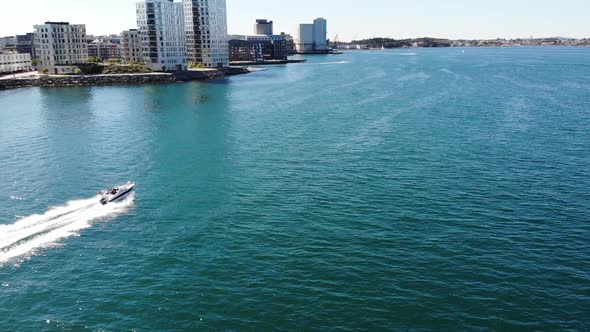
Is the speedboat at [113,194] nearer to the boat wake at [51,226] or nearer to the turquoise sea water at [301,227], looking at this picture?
the boat wake at [51,226]

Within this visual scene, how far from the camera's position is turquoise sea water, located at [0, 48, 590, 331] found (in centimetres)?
3600

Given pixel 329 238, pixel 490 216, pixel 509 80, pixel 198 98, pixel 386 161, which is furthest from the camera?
pixel 509 80

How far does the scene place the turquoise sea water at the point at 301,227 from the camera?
118ft

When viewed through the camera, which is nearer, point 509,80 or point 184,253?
point 184,253

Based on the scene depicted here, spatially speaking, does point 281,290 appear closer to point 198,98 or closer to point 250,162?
point 250,162

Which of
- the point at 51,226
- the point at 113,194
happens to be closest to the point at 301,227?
the point at 113,194

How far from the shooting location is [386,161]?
246 feet

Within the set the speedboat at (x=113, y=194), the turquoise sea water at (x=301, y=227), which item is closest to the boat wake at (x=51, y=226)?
the turquoise sea water at (x=301, y=227)

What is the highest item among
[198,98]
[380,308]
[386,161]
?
[198,98]

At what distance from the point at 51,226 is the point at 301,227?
2756cm

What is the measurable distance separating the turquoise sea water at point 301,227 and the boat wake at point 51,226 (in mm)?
260

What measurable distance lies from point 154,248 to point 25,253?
40.1ft

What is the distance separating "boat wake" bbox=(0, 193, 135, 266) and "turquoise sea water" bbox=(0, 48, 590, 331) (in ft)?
0.85

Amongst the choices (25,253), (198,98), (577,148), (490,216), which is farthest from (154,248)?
(198,98)
